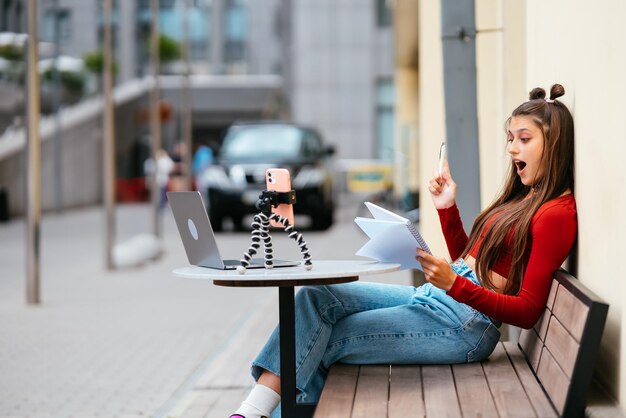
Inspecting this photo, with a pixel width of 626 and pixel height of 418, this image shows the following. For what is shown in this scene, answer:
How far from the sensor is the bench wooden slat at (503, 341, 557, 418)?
3.50 metres

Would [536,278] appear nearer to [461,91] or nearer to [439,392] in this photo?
[439,392]

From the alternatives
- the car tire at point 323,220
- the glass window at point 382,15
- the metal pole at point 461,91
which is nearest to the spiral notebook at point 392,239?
the metal pole at point 461,91

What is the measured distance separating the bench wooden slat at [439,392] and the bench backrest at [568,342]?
31cm

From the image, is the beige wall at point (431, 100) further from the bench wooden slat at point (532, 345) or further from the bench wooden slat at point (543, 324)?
the bench wooden slat at point (543, 324)

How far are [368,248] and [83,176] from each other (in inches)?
1276

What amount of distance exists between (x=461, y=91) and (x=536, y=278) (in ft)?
8.42

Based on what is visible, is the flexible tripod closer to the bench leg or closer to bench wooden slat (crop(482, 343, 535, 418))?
the bench leg

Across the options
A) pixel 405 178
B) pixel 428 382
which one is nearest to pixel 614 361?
pixel 428 382

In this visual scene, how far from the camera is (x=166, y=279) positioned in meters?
13.1

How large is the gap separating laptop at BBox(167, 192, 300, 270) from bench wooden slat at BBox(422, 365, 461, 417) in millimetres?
712

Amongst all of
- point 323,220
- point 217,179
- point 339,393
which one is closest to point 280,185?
point 339,393

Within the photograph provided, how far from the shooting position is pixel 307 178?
828 inches

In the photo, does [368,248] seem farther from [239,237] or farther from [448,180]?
[239,237]

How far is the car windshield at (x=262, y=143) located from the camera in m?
21.3
